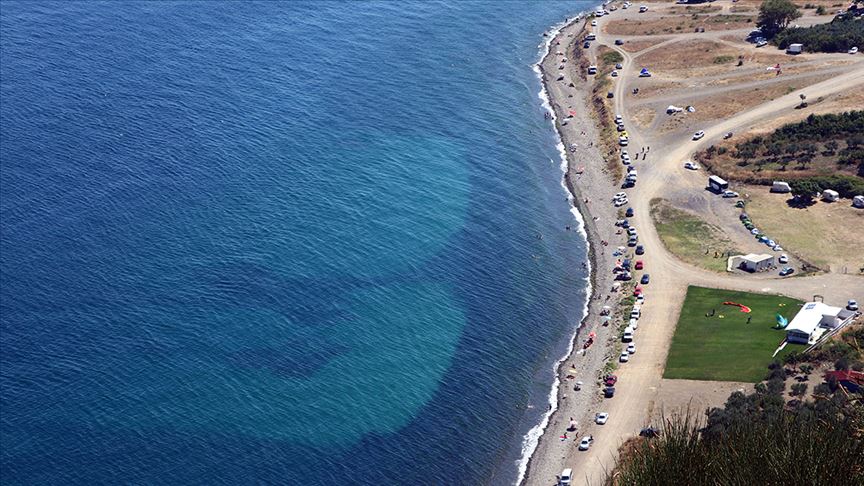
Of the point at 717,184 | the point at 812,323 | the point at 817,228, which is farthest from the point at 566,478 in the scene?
the point at 717,184

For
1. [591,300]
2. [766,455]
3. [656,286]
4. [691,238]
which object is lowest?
[591,300]

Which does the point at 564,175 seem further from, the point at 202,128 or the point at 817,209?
the point at 202,128

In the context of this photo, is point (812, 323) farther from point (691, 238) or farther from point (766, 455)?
point (766, 455)

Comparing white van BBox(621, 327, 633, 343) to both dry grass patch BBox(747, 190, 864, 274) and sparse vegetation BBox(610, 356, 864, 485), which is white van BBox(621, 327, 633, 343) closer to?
dry grass patch BBox(747, 190, 864, 274)

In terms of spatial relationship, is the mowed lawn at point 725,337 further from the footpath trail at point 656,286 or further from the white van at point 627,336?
the white van at point 627,336

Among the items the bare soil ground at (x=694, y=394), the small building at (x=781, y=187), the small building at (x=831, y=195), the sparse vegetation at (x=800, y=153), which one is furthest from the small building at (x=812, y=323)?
the sparse vegetation at (x=800, y=153)

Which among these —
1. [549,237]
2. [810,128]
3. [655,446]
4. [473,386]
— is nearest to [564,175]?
[549,237]
